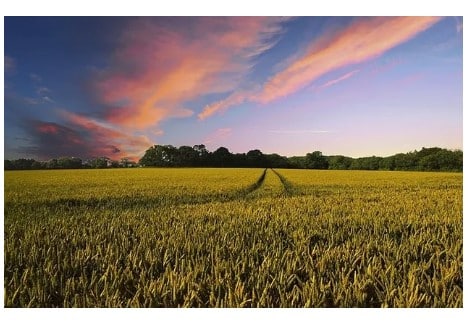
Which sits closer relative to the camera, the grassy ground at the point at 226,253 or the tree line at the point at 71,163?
the grassy ground at the point at 226,253

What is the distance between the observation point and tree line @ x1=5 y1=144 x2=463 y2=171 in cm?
401

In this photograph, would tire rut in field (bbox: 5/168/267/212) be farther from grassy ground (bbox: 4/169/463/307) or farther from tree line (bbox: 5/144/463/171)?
tree line (bbox: 5/144/463/171)

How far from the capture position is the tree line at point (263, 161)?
4.01m

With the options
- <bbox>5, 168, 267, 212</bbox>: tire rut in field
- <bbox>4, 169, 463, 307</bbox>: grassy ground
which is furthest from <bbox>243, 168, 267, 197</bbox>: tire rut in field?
<bbox>4, 169, 463, 307</bbox>: grassy ground

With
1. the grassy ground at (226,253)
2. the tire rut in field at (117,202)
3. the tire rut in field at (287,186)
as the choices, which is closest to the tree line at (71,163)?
the grassy ground at (226,253)

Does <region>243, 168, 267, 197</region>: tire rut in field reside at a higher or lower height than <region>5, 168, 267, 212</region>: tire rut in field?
higher

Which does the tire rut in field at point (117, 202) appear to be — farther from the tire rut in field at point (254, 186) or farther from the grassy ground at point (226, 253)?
the tire rut in field at point (254, 186)

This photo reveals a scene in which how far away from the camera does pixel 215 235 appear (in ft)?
10.2

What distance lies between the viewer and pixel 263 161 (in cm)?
437

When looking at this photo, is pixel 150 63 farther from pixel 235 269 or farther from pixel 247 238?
pixel 235 269

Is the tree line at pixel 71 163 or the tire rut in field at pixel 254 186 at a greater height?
the tree line at pixel 71 163

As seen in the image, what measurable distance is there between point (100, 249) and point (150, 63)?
1.83 m

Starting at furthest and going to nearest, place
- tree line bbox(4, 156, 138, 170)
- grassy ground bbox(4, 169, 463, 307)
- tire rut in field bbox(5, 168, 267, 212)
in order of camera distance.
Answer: tire rut in field bbox(5, 168, 267, 212) → tree line bbox(4, 156, 138, 170) → grassy ground bbox(4, 169, 463, 307)
